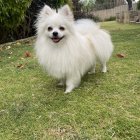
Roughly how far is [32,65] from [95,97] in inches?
80.6

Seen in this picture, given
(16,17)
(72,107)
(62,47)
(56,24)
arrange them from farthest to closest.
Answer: (16,17)
(62,47)
(56,24)
(72,107)

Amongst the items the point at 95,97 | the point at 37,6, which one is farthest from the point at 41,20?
the point at 37,6

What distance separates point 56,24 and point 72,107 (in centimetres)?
96

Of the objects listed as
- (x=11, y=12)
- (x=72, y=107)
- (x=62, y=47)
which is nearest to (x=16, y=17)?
(x=11, y=12)

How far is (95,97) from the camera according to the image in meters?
3.58

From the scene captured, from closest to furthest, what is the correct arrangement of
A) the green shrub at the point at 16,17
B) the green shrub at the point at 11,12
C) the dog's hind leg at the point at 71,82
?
the dog's hind leg at the point at 71,82 < the green shrub at the point at 11,12 < the green shrub at the point at 16,17

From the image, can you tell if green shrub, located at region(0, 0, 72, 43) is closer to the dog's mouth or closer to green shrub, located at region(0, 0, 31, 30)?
green shrub, located at region(0, 0, 31, 30)

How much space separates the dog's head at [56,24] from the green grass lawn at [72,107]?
68cm

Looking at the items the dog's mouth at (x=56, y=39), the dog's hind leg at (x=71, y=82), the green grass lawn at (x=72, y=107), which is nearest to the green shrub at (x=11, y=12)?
the green grass lawn at (x=72, y=107)

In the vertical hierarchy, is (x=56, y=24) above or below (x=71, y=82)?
above

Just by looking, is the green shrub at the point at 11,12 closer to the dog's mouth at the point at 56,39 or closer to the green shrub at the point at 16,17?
the green shrub at the point at 16,17

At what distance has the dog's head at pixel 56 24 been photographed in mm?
3598

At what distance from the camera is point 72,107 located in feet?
10.8

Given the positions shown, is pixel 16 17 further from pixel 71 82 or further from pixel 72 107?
pixel 72 107
